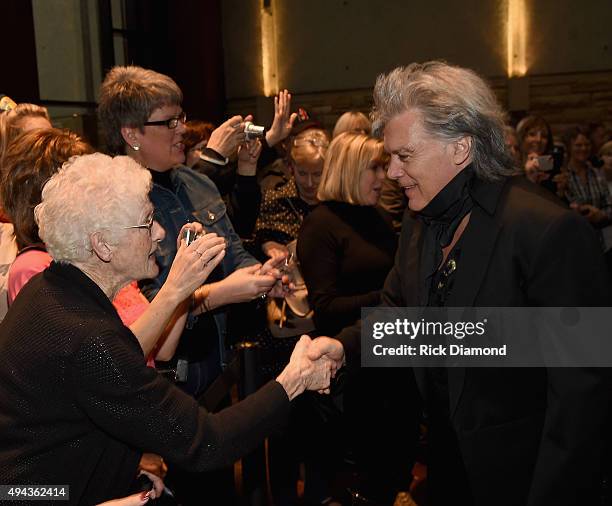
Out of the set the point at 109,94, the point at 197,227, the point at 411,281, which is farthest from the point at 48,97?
the point at 411,281

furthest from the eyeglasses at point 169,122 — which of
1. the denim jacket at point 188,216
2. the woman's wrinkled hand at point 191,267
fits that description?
the woman's wrinkled hand at point 191,267

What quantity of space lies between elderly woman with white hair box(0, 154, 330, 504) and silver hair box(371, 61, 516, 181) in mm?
823

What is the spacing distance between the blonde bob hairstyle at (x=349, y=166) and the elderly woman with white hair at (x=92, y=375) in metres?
1.59

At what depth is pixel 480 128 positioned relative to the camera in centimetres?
174

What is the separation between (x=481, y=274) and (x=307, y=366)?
658 mm

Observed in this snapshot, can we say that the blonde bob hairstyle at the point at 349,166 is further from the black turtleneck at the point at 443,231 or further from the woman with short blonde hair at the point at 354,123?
the black turtleneck at the point at 443,231

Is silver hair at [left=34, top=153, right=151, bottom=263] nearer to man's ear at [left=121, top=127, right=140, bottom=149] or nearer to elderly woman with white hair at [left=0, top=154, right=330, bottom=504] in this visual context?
elderly woman with white hair at [left=0, top=154, right=330, bottom=504]

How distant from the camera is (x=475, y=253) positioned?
1.67m

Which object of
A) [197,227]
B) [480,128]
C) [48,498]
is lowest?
[48,498]

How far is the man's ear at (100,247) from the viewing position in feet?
5.37

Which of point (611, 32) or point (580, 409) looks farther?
point (611, 32)

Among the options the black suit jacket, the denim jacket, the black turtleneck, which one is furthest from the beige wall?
the black suit jacket

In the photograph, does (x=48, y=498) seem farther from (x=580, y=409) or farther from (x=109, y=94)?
(x=109, y=94)

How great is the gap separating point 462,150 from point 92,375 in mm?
1167
